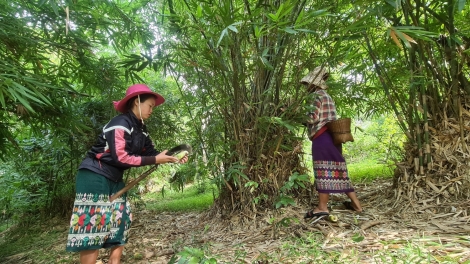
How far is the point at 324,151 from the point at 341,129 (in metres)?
0.21

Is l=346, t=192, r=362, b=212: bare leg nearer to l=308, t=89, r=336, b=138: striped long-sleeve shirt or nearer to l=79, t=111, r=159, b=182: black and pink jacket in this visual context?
l=308, t=89, r=336, b=138: striped long-sleeve shirt

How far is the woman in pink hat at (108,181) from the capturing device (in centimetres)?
158

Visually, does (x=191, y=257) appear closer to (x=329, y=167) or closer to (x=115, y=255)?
(x=115, y=255)

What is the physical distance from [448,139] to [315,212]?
1065 millimetres

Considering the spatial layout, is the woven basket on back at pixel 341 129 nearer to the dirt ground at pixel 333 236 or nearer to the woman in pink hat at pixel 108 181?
the dirt ground at pixel 333 236

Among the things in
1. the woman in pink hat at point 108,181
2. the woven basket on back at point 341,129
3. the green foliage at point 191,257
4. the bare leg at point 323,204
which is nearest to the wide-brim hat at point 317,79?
the woven basket on back at point 341,129

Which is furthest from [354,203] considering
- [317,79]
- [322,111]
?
[317,79]

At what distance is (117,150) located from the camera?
1.57 m

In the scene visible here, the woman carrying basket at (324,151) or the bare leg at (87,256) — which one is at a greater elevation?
the woman carrying basket at (324,151)

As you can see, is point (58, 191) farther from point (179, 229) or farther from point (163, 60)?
point (163, 60)

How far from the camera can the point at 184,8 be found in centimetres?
257

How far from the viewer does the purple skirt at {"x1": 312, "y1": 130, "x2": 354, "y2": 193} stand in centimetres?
221

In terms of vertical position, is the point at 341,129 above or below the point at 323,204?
Result: above

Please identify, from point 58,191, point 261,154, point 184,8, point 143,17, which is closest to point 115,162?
point 261,154
